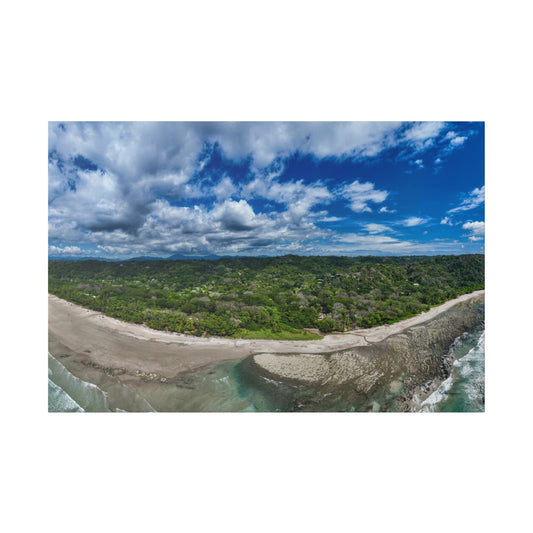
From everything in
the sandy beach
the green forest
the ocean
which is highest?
the green forest

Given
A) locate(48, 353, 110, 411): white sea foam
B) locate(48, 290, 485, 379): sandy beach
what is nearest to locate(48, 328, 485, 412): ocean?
locate(48, 353, 110, 411): white sea foam

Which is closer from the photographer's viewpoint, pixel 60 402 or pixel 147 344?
pixel 60 402

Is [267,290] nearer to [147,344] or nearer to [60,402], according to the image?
[147,344]

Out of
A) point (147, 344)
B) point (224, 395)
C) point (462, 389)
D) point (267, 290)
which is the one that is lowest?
point (224, 395)

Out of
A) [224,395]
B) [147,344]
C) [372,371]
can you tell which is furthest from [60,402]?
[372,371]

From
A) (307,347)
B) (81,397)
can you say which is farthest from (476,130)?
(81,397)

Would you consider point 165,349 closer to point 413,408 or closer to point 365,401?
point 365,401

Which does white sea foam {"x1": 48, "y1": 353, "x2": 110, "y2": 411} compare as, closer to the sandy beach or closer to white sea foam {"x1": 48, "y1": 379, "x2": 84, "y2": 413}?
white sea foam {"x1": 48, "y1": 379, "x2": 84, "y2": 413}
